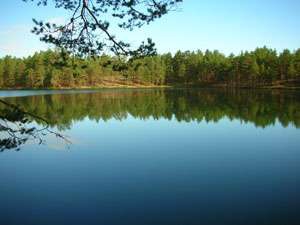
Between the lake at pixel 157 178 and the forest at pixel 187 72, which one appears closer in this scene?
the lake at pixel 157 178

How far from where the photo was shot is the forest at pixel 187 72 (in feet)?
362

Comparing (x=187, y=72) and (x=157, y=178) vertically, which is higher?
(x=187, y=72)

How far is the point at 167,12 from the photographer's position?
8.55 metres

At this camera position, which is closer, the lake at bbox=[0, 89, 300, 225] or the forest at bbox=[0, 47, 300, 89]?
the lake at bbox=[0, 89, 300, 225]

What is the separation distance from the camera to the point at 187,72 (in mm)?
144625

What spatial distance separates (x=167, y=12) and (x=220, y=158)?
1180cm

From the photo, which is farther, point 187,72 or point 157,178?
point 187,72

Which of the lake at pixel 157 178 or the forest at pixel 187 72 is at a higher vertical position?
Result: the forest at pixel 187 72

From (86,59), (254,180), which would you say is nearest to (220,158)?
(254,180)

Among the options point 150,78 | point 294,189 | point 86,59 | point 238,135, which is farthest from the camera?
point 150,78

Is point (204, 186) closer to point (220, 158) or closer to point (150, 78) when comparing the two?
point (220, 158)

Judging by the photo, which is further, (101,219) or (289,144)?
(289,144)

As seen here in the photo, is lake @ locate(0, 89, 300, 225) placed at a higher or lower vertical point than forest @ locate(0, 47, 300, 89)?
lower

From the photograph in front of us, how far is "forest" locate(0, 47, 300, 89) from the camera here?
11044 cm
